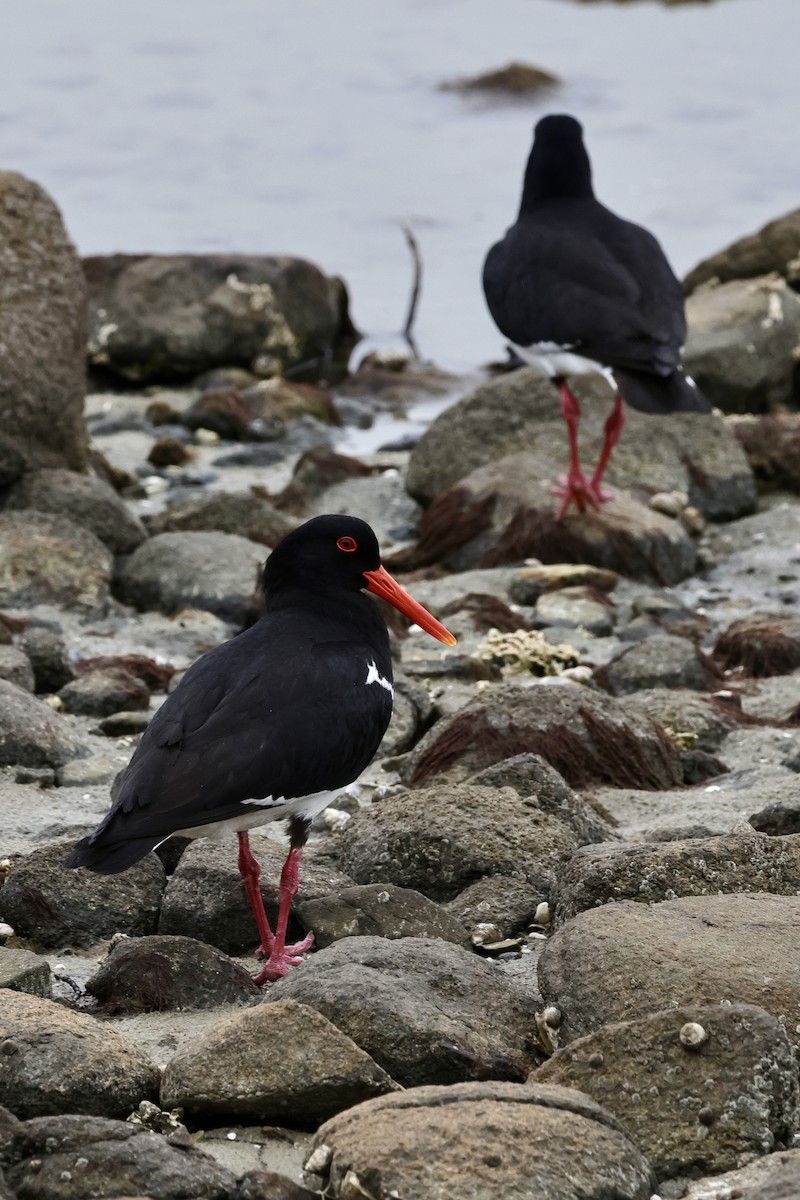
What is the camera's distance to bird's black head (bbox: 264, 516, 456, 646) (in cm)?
512

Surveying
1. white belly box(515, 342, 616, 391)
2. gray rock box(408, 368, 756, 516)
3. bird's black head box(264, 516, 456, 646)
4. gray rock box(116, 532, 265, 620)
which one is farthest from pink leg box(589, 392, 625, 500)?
bird's black head box(264, 516, 456, 646)

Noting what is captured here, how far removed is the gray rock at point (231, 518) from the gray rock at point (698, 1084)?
594 centimetres

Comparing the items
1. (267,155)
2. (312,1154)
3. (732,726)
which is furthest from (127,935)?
(267,155)

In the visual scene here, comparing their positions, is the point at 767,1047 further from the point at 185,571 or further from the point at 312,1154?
the point at 185,571

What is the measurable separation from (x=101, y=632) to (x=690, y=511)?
146 inches

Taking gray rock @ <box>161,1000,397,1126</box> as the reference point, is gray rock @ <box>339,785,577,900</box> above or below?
below

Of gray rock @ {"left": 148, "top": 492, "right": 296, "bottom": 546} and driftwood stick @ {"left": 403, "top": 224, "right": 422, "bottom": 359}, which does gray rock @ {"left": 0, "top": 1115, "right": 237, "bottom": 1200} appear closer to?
gray rock @ {"left": 148, "top": 492, "right": 296, "bottom": 546}

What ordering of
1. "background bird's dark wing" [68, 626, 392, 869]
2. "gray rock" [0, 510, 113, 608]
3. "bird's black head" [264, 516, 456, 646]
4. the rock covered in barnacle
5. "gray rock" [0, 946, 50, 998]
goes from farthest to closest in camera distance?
"gray rock" [0, 510, 113, 608], the rock covered in barnacle, "bird's black head" [264, 516, 456, 646], "background bird's dark wing" [68, 626, 392, 869], "gray rock" [0, 946, 50, 998]

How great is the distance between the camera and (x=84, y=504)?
912 centimetres

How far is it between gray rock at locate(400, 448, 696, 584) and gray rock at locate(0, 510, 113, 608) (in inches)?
69.3

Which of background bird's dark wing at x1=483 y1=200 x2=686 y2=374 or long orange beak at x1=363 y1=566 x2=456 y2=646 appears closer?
long orange beak at x1=363 y1=566 x2=456 y2=646

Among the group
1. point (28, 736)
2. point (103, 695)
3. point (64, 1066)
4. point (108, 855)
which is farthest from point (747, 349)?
point (64, 1066)

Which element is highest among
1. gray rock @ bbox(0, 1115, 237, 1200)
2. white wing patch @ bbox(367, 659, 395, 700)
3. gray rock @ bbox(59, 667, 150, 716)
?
white wing patch @ bbox(367, 659, 395, 700)

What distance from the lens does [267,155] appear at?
884 inches
